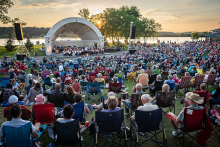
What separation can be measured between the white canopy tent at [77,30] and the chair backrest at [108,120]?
23.1 metres

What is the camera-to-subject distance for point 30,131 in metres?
2.69

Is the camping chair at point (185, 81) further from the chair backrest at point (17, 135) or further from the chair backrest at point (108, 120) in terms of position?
the chair backrest at point (17, 135)

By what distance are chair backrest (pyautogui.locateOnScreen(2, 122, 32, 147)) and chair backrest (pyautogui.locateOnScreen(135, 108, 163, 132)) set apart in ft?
6.96

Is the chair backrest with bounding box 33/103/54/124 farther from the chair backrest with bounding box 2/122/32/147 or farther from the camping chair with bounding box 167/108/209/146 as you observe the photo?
the camping chair with bounding box 167/108/209/146

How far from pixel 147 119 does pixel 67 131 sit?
5.42ft

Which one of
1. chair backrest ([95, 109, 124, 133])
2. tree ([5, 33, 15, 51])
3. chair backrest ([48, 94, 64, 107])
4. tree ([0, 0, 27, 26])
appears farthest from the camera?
tree ([5, 33, 15, 51])

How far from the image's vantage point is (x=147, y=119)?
311 centimetres

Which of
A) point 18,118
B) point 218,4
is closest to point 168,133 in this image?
point 18,118

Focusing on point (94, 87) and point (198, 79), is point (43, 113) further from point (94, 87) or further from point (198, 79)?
point (198, 79)

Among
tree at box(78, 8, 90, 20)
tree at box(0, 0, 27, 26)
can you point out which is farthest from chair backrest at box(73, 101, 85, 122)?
tree at box(78, 8, 90, 20)

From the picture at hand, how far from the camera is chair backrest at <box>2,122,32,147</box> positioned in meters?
2.54

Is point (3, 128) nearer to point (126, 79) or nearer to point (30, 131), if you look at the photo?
point (30, 131)

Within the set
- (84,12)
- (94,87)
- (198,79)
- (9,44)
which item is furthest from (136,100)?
(84,12)

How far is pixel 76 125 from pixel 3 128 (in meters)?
1.26
